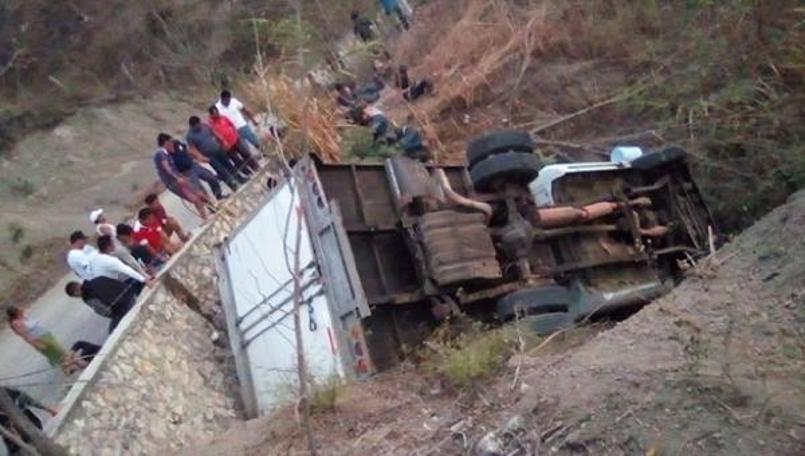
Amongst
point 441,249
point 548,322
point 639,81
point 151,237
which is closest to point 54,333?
point 151,237

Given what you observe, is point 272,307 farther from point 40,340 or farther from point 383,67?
point 383,67

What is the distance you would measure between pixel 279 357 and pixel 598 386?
361 centimetres

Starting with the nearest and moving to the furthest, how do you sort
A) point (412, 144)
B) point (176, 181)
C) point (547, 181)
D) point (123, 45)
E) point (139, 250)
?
point (547, 181), point (139, 250), point (412, 144), point (176, 181), point (123, 45)

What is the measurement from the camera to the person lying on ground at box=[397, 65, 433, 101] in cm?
1246

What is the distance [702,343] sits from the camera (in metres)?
4.30

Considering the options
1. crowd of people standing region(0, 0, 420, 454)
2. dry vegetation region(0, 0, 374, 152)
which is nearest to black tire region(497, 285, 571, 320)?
crowd of people standing region(0, 0, 420, 454)

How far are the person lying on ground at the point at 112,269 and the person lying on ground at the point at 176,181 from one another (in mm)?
1571

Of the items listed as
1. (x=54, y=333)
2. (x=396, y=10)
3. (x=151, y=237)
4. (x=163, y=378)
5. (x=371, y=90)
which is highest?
(x=396, y=10)

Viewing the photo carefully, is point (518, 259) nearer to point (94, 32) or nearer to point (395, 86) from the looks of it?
point (395, 86)

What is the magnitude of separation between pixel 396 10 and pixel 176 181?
7604 mm

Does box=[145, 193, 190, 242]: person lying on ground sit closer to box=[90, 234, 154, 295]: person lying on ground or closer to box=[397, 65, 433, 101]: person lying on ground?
box=[90, 234, 154, 295]: person lying on ground

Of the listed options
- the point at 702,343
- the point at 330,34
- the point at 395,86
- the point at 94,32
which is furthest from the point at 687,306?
the point at 94,32

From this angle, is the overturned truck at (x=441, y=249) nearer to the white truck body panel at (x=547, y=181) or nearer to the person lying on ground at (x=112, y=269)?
the white truck body panel at (x=547, y=181)

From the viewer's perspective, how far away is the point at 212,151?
10.4m
